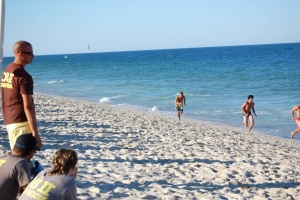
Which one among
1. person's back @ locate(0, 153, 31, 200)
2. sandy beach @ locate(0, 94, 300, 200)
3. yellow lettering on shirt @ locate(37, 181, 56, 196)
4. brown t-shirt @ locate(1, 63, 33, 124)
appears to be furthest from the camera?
sandy beach @ locate(0, 94, 300, 200)

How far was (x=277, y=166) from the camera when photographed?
6.85 metres

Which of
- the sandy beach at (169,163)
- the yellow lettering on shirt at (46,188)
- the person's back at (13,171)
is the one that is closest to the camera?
the yellow lettering on shirt at (46,188)

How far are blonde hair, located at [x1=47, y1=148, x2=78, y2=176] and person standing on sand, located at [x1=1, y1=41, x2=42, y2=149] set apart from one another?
930 mm

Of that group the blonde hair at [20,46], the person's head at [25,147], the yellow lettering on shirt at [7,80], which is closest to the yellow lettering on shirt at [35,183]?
the person's head at [25,147]

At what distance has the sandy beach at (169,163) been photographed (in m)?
5.27

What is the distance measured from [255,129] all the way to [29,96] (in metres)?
11.2

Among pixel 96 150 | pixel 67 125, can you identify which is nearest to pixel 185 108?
pixel 67 125

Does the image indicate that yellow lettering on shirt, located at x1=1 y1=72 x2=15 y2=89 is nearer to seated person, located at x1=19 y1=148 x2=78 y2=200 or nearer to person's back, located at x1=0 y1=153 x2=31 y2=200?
person's back, located at x1=0 y1=153 x2=31 y2=200

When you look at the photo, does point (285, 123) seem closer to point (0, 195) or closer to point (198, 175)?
point (198, 175)

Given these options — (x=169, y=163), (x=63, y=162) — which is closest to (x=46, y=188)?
(x=63, y=162)

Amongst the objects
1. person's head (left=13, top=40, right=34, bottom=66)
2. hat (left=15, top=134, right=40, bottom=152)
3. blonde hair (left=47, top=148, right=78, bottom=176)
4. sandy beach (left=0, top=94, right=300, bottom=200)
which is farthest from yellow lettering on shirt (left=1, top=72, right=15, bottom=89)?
sandy beach (left=0, top=94, right=300, bottom=200)

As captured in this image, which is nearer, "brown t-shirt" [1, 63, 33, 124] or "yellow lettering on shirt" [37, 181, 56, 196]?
"yellow lettering on shirt" [37, 181, 56, 196]

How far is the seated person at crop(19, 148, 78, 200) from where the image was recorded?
2637 mm

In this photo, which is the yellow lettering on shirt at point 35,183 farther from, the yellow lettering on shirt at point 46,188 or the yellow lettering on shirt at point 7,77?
the yellow lettering on shirt at point 7,77
